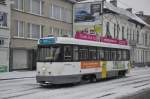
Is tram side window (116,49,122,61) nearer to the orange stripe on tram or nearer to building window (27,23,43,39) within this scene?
the orange stripe on tram

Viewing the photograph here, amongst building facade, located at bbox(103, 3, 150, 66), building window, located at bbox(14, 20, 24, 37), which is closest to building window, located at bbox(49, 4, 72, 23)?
building window, located at bbox(14, 20, 24, 37)

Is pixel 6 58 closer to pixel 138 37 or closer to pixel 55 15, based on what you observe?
pixel 55 15

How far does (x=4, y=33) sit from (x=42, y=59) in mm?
18615

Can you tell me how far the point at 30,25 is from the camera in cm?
4491

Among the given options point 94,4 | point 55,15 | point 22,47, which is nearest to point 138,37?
point 94,4

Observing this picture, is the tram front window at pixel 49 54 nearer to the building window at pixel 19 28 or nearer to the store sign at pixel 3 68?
the store sign at pixel 3 68

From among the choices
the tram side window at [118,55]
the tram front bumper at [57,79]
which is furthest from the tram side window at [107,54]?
the tram front bumper at [57,79]

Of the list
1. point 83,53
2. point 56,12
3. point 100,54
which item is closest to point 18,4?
point 56,12

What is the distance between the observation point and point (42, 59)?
2156 cm

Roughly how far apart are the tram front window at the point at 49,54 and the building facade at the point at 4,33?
18007mm

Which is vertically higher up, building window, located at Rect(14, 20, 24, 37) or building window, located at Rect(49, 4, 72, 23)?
building window, located at Rect(49, 4, 72, 23)

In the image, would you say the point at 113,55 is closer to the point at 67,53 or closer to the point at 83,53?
the point at 83,53

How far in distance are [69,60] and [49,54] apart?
1.29m

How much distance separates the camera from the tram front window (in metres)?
21.3
